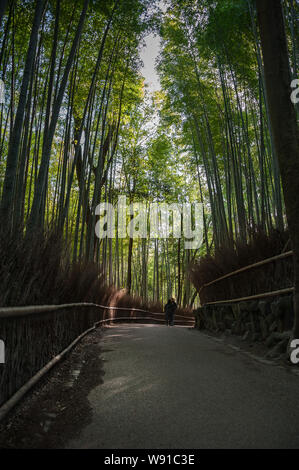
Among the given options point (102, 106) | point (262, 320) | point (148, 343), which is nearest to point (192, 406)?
point (262, 320)

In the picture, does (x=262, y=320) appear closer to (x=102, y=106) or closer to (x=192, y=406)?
(x=192, y=406)

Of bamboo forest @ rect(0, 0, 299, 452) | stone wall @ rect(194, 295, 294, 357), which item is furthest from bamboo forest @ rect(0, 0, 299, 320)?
stone wall @ rect(194, 295, 294, 357)

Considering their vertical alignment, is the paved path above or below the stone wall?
below

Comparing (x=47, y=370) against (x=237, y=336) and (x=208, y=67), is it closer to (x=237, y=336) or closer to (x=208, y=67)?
(x=237, y=336)

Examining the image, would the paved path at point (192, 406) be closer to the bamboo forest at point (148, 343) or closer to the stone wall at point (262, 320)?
the bamboo forest at point (148, 343)

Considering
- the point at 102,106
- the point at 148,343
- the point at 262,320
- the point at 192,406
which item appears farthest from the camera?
the point at 102,106

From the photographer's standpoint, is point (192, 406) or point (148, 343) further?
point (148, 343)

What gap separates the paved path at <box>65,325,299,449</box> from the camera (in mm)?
1412

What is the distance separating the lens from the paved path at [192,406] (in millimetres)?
1412

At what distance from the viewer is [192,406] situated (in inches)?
71.3

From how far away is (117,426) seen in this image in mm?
1564

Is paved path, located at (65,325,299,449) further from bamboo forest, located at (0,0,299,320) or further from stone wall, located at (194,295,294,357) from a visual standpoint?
bamboo forest, located at (0,0,299,320)

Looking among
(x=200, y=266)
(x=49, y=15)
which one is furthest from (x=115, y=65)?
(x=200, y=266)

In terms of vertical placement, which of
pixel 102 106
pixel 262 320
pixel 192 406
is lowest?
pixel 192 406
